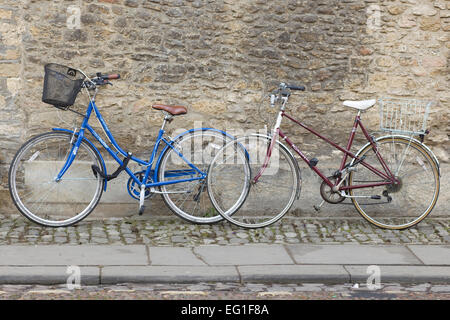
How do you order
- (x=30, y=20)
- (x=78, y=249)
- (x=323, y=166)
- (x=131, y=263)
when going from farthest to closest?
(x=323, y=166)
(x=30, y=20)
(x=78, y=249)
(x=131, y=263)

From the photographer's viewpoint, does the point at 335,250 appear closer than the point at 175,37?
Yes

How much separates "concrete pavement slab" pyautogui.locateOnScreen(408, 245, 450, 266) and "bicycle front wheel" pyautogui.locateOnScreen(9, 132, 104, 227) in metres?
2.84

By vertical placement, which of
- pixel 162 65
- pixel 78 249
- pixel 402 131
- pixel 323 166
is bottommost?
pixel 78 249

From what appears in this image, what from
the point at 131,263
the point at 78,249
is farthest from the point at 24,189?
the point at 131,263

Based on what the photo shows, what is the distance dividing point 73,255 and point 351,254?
2216mm

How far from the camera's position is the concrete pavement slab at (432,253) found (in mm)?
5762

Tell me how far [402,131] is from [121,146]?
2712 millimetres

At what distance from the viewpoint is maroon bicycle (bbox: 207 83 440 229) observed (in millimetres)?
6719

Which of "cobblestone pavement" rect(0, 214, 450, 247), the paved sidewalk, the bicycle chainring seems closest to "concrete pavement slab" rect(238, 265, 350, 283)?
the paved sidewalk

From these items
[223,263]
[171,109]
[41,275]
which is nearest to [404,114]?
[171,109]

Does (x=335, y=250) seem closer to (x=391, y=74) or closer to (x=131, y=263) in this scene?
(x=131, y=263)

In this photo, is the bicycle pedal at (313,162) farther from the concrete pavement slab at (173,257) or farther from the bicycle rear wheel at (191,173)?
the concrete pavement slab at (173,257)

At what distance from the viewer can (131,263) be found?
5434mm

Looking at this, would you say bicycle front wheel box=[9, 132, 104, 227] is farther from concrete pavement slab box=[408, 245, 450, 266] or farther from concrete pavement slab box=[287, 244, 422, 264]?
concrete pavement slab box=[408, 245, 450, 266]
